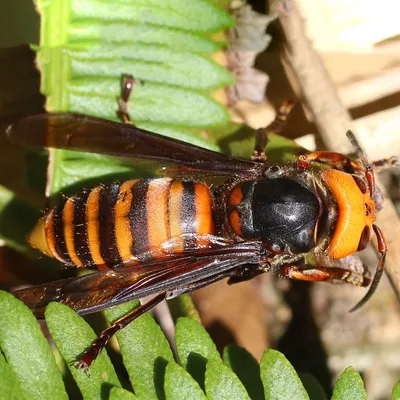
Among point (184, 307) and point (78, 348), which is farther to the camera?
point (184, 307)

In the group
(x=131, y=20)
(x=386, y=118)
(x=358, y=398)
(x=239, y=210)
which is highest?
(x=131, y=20)

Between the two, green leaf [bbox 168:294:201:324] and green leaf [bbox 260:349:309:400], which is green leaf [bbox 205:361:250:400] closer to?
green leaf [bbox 260:349:309:400]

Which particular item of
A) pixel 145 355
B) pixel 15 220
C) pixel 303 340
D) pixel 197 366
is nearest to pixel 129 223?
pixel 145 355

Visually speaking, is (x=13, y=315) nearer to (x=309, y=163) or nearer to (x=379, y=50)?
(x=309, y=163)

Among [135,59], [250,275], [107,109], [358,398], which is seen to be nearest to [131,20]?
[135,59]

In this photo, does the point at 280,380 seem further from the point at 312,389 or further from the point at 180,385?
the point at 312,389

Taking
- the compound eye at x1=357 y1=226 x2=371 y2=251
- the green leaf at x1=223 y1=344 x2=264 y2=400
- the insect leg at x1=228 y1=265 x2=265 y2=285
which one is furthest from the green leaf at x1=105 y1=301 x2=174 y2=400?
Answer: the compound eye at x1=357 y1=226 x2=371 y2=251

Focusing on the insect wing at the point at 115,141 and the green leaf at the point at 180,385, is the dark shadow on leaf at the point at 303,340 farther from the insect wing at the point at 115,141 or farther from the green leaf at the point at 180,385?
the green leaf at the point at 180,385
